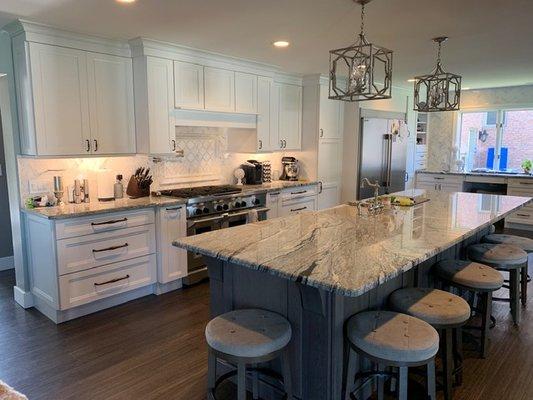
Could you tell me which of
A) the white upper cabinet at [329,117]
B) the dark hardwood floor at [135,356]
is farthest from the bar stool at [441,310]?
the white upper cabinet at [329,117]

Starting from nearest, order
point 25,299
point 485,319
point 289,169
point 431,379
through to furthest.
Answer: point 431,379 → point 485,319 → point 25,299 → point 289,169

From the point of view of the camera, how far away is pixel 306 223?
8.97 feet

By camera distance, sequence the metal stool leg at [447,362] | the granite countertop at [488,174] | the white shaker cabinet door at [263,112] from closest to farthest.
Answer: the metal stool leg at [447,362] < the white shaker cabinet door at [263,112] < the granite countertop at [488,174]

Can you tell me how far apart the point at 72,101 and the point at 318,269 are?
2782 mm

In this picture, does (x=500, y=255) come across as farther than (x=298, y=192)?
No

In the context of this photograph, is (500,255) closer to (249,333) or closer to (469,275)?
(469,275)

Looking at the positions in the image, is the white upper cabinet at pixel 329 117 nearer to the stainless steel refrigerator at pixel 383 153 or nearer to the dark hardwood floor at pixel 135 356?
the stainless steel refrigerator at pixel 383 153

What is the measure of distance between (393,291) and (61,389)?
209cm

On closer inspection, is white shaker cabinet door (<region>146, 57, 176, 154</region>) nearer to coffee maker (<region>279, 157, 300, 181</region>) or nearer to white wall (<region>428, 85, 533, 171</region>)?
coffee maker (<region>279, 157, 300, 181</region>)

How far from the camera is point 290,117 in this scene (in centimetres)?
550

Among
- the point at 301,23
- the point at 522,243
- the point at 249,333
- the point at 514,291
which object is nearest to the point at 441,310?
the point at 249,333

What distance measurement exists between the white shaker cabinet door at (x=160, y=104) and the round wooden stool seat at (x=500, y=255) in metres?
2.92

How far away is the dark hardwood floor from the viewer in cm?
241

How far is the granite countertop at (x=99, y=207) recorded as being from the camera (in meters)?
3.15
